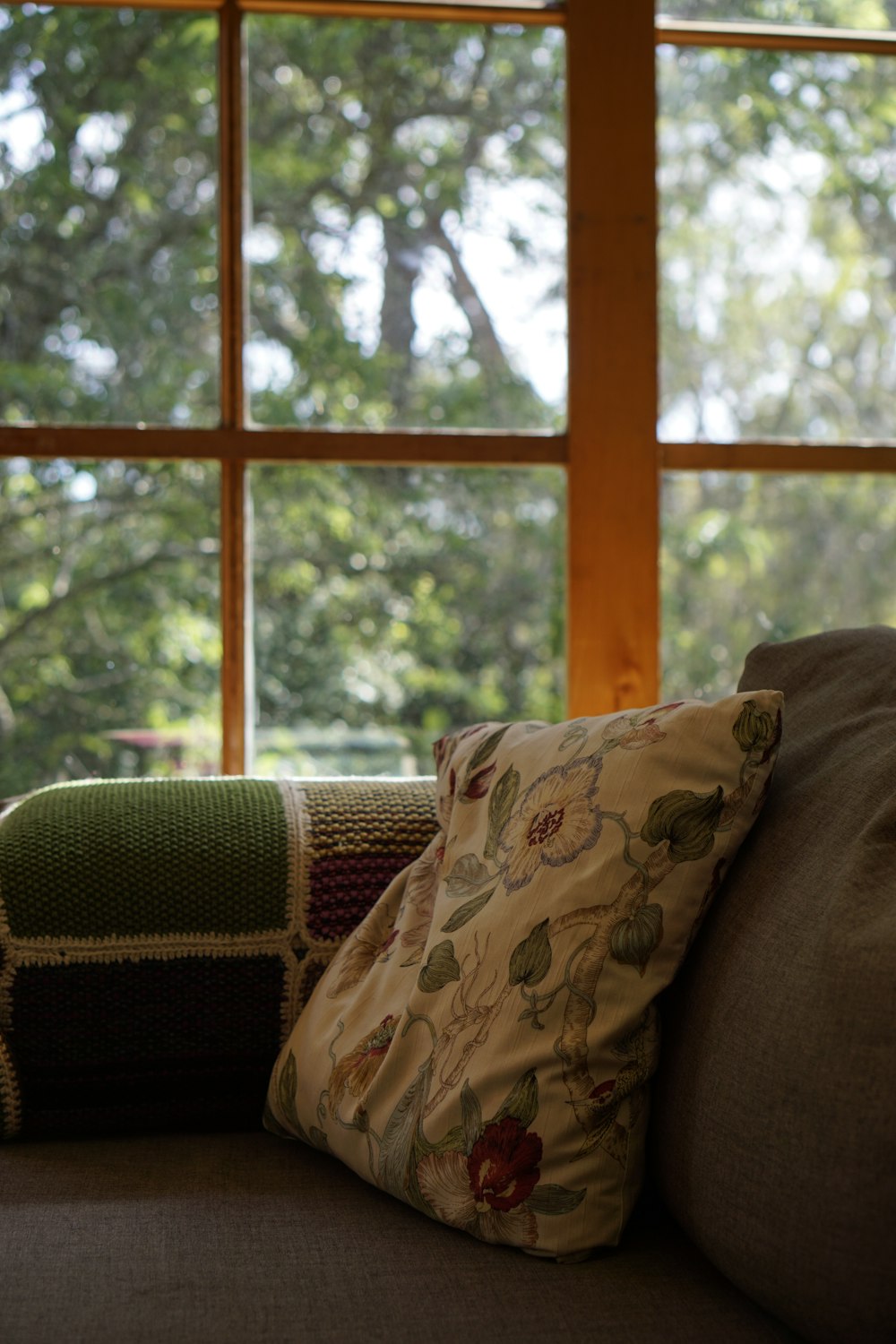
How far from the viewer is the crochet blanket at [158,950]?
1.12 meters

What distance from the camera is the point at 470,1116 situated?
840 millimetres

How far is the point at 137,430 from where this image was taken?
65.5 inches

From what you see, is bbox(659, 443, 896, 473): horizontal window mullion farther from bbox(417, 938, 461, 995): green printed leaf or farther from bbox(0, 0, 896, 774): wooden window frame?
bbox(417, 938, 461, 995): green printed leaf

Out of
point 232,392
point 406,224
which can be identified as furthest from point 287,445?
point 406,224

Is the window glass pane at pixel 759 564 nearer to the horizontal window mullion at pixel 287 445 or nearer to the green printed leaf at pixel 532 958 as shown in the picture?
the horizontal window mullion at pixel 287 445

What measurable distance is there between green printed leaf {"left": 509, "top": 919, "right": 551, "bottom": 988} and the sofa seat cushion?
0.62 feet

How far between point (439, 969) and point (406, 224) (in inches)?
47.9

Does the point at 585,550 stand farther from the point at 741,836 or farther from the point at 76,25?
the point at 76,25

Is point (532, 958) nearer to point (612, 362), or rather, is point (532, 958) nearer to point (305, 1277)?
point (305, 1277)

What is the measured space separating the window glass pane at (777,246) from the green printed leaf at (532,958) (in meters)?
1.10

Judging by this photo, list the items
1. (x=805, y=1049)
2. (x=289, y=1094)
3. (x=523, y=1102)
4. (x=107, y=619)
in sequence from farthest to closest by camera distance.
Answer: (x=107, y=619)
(x=289, y=1094)
(x=523, y=1102)
(x=805, y=1049)

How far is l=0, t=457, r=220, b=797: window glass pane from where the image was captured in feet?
5.48

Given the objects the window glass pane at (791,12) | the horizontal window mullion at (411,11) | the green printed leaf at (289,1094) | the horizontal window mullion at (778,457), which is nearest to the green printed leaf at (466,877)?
the green printed leaf at (289,1094)

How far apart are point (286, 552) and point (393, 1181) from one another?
3.31 ft
